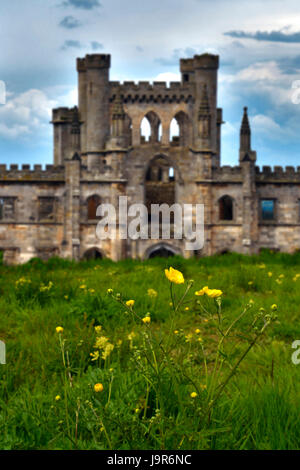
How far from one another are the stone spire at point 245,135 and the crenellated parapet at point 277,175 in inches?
66.3

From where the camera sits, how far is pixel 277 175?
3403 centimetres

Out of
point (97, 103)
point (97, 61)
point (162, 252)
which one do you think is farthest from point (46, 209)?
point (97, 61)

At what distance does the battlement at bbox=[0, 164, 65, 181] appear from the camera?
32312mm

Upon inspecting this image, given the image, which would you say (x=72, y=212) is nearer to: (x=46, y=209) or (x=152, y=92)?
(x=46, y=209)

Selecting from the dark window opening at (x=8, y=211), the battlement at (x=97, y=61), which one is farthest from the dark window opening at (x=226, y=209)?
the dark window opening at (x=8, y=211)

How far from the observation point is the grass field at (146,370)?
123 inches

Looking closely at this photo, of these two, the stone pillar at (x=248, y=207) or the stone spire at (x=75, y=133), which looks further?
the stone pillar at (x=248, y=207)

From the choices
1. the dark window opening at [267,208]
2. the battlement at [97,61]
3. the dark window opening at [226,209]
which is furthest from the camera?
the dark window opening at [226,209]

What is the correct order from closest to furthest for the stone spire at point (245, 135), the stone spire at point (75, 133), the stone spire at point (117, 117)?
the stone spire at point (75, 133), the stone spire at point (117, 117), the stone spire at point (245, 135)

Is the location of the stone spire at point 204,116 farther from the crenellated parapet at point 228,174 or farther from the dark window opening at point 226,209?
the dark window opening at point 226,209

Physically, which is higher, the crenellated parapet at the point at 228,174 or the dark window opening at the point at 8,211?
the crenellated parapet at the point at 228,174

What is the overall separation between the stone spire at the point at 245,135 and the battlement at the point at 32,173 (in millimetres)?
10496

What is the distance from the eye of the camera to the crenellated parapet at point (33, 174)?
106 feet

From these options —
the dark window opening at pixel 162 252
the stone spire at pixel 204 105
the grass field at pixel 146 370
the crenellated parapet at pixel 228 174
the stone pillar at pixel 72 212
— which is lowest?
the dark window opening at pixel 162 252
